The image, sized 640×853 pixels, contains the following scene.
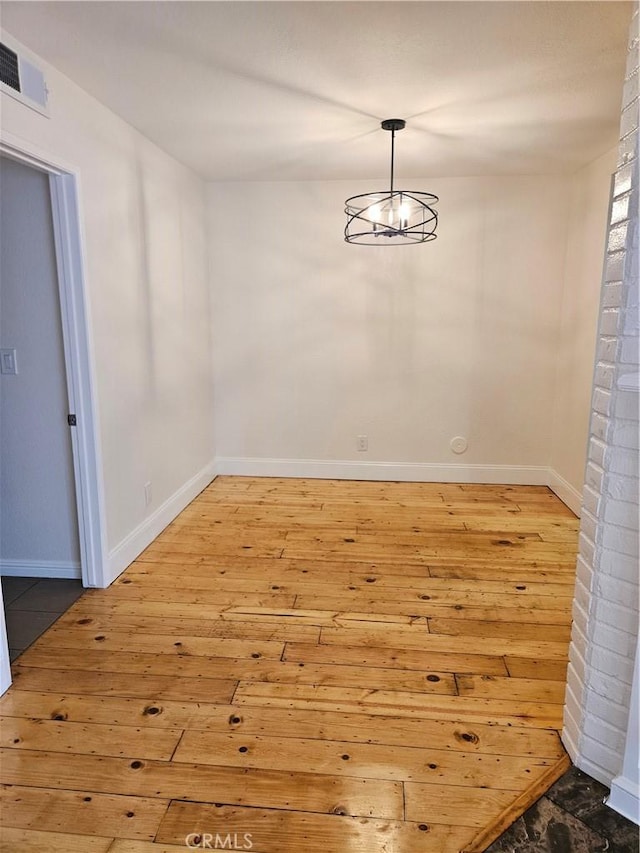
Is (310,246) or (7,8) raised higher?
(7,8)

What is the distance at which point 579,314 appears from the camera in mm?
4102

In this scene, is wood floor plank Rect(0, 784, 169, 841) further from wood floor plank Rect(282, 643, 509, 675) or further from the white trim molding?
wood floor plank Rect(282, 643, 509, 675)

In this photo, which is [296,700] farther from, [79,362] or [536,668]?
[79,362]

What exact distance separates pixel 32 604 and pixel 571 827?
249 centimetres

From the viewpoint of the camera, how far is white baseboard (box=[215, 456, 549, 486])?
469 cm

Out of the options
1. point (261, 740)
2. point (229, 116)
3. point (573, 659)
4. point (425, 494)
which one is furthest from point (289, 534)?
point (229, 116)

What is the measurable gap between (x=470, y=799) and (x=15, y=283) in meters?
2.94

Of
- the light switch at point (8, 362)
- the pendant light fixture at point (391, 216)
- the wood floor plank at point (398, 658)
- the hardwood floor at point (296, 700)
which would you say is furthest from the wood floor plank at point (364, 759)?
the pendant light fixture at point (391, 216)

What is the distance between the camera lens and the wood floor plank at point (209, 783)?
1648 millimetres

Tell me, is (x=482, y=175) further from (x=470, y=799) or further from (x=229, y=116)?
(x=470, y=799)

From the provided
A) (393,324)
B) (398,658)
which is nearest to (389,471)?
(393,324)

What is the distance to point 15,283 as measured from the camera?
279 centimetres

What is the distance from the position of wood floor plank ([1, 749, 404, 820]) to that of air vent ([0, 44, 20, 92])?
2.43 metres

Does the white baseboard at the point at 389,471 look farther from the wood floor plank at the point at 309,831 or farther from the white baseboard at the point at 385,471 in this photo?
the wood floor plank at the point at 309,831
